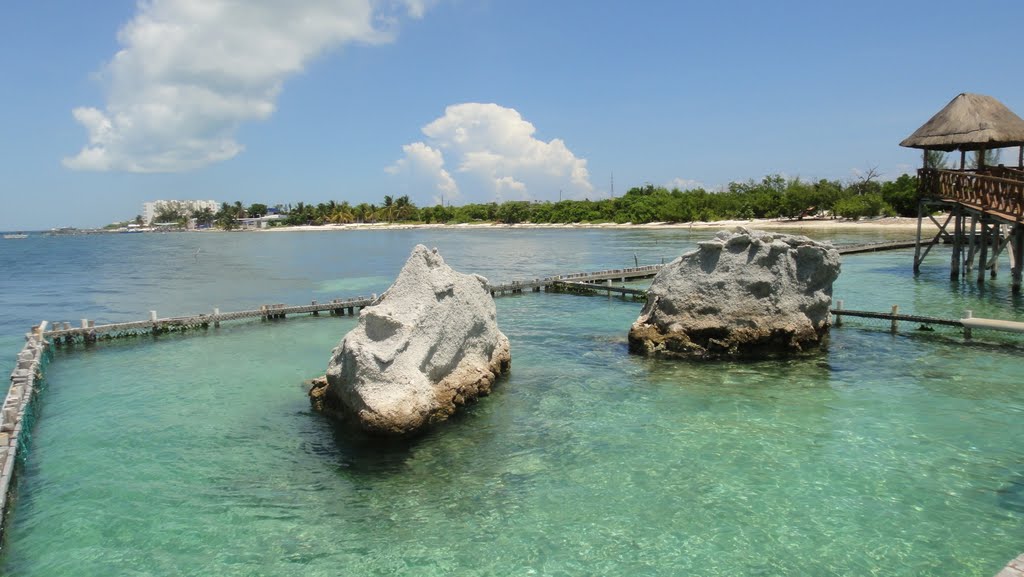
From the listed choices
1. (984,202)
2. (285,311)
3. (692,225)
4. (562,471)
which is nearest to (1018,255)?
(984,202)

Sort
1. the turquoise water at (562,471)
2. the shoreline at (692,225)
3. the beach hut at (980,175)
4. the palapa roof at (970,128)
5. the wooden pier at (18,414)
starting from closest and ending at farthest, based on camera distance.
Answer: the turquoise water at (562,471)
the wooden pier at (18,414)
the beach hut at (980,175)
the palapa roof at (970,128)
the shoreline at (692,225)

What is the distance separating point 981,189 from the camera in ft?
85.8

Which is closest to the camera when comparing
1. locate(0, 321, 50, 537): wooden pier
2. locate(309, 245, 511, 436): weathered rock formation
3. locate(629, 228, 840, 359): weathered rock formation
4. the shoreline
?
locate(0, 321, 50, 537): wooden pier

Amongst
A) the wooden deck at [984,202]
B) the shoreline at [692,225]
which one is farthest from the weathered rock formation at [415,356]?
the shoreline at [692,225]

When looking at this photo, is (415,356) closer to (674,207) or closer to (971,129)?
(971,129)

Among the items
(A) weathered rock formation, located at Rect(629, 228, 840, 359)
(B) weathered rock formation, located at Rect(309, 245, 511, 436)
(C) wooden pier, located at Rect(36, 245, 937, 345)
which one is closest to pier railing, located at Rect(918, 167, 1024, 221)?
(A) weathered rock formation, located at Rect(629, 228, 840, 359)

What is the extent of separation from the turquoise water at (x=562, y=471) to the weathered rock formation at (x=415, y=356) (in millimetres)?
586

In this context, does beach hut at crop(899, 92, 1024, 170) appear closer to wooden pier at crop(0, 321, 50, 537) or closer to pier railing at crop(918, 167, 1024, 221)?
pier railing at crop(918, 167, 1024, 221)

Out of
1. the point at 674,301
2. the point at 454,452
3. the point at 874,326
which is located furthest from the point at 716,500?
the point at 874,326

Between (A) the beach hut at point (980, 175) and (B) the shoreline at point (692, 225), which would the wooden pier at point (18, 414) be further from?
(B) the shoreline at point (692, 225)

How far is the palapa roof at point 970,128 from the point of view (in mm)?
26531

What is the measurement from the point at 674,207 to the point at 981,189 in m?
87.7

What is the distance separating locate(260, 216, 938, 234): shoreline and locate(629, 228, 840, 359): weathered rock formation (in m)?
37.7

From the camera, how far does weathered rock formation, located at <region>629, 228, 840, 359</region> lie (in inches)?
709
